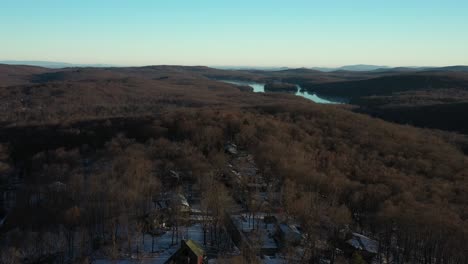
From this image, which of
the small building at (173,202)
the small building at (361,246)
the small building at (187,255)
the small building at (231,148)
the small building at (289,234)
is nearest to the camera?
the small building at (187,255)

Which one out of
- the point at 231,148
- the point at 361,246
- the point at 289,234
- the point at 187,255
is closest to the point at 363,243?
the point at 361,246

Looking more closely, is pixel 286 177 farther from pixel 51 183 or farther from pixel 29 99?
pixel 29 99

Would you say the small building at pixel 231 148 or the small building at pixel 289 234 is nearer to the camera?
the small building at pixel 289 234

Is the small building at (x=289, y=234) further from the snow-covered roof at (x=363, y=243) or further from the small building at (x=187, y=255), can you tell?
the small building at (x=187, y=255)

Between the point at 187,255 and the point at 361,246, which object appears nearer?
the point at 187,255

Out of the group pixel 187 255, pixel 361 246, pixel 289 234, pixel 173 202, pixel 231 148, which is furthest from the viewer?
pixel 231 148

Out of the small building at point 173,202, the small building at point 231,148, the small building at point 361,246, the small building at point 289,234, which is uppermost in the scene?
the small building at point 231,148

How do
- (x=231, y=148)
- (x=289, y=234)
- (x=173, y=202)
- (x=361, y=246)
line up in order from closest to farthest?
(x=361, y=246) → (x=289, y=234) → (x=173, y=202) → (x=231, y=148)

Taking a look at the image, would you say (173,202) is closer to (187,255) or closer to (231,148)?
(187,255)

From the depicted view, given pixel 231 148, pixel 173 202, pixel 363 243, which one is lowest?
pixel 363 243

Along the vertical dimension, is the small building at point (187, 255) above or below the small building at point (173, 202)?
above

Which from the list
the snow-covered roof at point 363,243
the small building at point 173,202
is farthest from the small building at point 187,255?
the snow-covered roof at point 363,243

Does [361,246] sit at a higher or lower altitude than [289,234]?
lower
